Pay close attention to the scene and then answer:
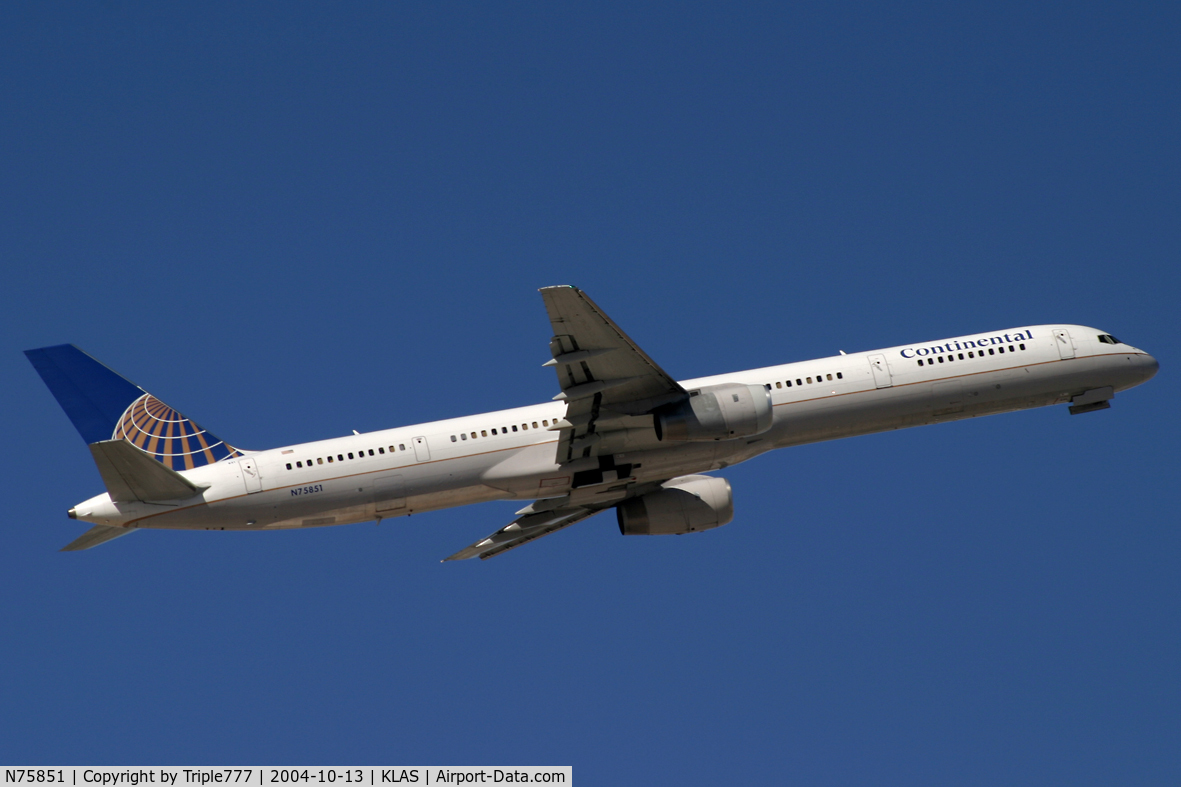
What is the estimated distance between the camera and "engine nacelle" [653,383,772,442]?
4144 centimetres

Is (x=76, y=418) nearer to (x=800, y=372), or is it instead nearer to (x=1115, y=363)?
(x=800, y=372)

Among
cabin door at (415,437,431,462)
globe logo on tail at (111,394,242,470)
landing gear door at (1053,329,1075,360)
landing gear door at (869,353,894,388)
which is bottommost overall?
cabin door at (415,437,431,462)

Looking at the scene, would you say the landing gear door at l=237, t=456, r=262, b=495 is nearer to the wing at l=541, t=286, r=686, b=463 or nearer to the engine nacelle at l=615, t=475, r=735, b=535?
the wing at l=541, t=286, r=686, b=463

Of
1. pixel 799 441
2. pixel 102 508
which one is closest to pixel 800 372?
pixel 799 441

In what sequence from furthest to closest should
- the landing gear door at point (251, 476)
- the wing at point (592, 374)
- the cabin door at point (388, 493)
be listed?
the cabin door at point (388, 493) < the landing gear door at point (251, 476) < the wing at point (592, 374)

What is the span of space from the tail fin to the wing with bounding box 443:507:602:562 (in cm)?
1067

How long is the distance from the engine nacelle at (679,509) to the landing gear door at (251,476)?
42.8ft

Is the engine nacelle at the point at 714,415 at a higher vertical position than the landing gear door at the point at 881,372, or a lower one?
lower

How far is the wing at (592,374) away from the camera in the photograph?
3809 centimetres

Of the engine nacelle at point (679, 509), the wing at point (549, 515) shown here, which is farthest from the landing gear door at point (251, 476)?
the engine nacelle at point (679, 509)

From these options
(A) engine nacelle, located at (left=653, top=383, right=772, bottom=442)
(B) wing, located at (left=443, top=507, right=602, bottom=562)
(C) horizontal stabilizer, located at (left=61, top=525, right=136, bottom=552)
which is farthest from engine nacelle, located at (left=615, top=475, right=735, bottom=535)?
(C) horizontal stabilizer, located at (left=61, top=525, right=136, bottom=552)

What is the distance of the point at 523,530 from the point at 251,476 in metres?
11.6

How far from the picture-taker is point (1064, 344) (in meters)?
47.2

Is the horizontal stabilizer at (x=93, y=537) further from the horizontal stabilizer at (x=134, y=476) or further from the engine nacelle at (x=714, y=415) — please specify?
the engine nacelle at (x=714, y=415)
